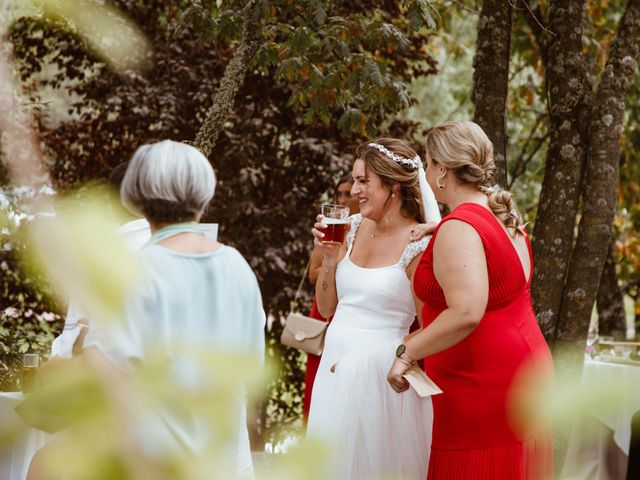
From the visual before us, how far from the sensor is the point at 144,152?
1.94 m

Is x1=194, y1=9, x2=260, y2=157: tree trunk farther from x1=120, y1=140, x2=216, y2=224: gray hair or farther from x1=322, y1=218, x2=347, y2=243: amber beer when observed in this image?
x1=120, y1=140, x2=216, y2=224: gray hair

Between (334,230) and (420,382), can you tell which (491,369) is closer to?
(420,382)

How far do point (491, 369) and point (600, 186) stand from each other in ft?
6.87

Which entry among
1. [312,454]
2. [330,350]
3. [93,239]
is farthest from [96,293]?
[330,350]

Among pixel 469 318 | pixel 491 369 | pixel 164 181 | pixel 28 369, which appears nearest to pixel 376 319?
pixel 491 369

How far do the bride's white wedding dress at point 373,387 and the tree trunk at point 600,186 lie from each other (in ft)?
4.78

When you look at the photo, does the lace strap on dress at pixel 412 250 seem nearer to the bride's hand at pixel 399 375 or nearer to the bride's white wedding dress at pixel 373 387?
the bride's white wedding dress at pixel 373 387

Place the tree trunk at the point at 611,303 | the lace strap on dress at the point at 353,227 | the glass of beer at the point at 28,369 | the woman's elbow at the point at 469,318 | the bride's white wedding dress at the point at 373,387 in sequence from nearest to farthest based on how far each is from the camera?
the woman's elbow at the point at 469,318 → the glass of beer at the point at 28,369 → the bride's white wedding dress at the point at 373,387 → the lace strap on dress at the point at 353,227 → the tree trunk at the point at 611,303

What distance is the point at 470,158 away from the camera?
295 centimetres

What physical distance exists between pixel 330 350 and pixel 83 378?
10.4 ft

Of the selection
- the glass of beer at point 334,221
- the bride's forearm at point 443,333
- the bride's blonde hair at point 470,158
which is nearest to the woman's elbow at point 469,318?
the bride's forearm at point 443,333

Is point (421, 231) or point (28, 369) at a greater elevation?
point (421, 231)

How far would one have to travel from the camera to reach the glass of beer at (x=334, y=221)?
3525mm

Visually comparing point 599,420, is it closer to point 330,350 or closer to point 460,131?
point 460,131
